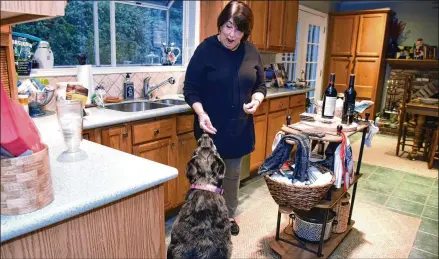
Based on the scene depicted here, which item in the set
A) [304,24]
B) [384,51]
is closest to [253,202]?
[304,24]

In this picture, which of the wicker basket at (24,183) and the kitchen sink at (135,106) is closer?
the wicker basket at (24,183)

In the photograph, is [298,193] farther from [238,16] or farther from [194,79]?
[238,16]

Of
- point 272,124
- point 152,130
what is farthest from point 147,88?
point 272,124

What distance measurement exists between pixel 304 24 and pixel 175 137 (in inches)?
152

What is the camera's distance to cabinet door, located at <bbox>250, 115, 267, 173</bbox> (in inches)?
132

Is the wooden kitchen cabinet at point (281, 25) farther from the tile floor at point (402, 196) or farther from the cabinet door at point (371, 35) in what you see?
the cabinet door at point (371, 35)

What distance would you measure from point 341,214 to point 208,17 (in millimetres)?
2270

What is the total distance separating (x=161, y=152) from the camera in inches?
93.7

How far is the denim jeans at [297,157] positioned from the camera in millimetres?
1778

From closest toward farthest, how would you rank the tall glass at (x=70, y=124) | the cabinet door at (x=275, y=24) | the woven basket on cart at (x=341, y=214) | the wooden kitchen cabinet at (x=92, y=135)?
the tall glass at (x=70, y=124), the wooden kitchen cabinet at (x=92, y=135), the woven basket on cart at (x=341, y=214), the cabinet door at (x=275, y=24)

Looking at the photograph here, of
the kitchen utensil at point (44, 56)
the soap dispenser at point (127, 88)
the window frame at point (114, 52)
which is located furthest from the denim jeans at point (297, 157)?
the kitchen utensil at point (44, 56)

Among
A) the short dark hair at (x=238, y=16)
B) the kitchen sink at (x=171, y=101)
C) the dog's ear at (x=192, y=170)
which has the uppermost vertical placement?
the short dark hair at (x=238, y=16)

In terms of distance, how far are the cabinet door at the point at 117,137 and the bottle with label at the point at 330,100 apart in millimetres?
1314

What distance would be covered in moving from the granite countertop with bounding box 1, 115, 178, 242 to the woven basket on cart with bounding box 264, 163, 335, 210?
0.93 meters
